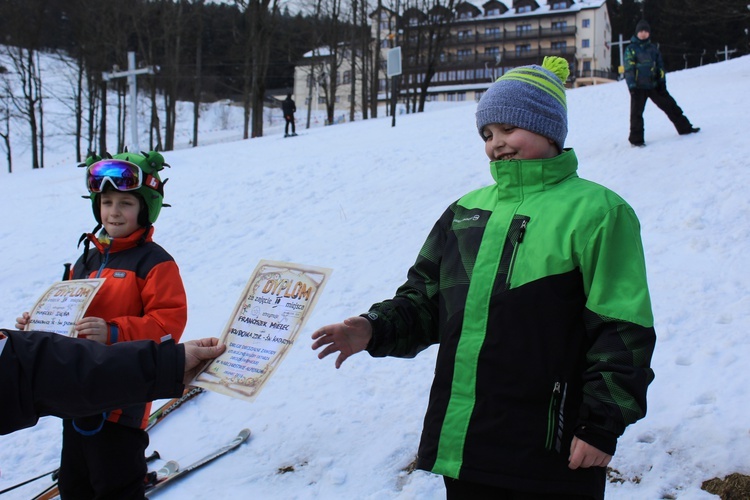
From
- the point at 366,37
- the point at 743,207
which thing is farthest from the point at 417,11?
the point at 743,207

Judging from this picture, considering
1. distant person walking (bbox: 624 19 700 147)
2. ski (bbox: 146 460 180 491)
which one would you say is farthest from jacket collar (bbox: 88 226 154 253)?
distant person walking (bbox: 624 19 700 147)

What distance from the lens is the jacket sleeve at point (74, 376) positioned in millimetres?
1714

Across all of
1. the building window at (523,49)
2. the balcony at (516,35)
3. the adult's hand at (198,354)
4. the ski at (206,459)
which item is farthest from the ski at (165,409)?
the building window at (523,49)

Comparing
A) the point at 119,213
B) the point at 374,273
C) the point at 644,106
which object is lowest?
the point at 374,273

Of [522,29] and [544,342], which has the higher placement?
[522,29]

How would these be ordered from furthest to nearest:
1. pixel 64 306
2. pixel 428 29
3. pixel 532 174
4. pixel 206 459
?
1. pixel 428 29
2. pixel 206 459
3. pixel 64 306
4. pixel 532 174

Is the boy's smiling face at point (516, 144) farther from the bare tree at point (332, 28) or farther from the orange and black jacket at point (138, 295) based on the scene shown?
the bare tree at point (332, 28)

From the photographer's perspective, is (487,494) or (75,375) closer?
(75,375)

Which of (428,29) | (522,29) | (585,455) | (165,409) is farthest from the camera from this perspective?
(522,29)

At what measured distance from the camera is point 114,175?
2.98 meters

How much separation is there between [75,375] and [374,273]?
5470mm

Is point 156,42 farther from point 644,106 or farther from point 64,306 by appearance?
point 64,306

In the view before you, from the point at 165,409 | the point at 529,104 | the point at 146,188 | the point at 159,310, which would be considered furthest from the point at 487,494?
the point at 165,409

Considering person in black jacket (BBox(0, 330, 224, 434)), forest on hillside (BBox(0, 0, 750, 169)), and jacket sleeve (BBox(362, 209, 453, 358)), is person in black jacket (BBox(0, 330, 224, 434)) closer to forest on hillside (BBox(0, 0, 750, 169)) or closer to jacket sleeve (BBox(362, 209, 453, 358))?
jacket sleeve (BBox(362, 209, 453, 358))
